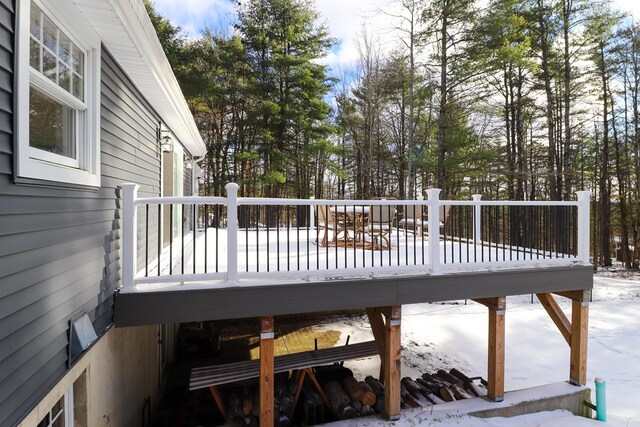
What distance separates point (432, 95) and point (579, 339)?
36.3 ft

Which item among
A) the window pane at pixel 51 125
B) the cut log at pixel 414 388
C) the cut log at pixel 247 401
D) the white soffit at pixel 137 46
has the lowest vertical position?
the cut log at pixel 414 388

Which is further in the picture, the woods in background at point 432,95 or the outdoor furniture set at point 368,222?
the woods in background at point 432,95

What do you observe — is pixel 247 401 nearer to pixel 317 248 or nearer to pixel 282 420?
pixel 282 420

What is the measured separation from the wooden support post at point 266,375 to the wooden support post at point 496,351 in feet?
9.63

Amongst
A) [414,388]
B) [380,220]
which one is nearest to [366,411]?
[414,388]

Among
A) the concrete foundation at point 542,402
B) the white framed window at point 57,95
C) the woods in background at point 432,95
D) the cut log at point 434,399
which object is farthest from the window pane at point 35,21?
the woods in background at point 432,95

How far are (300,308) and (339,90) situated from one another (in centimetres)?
1646

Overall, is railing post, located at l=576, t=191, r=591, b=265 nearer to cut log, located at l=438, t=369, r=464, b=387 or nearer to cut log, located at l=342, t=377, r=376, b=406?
cut log, located at l=438, t=369, r=464, b=387

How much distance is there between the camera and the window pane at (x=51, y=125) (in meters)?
2.09

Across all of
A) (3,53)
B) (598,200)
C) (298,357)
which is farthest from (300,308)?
(598,200)

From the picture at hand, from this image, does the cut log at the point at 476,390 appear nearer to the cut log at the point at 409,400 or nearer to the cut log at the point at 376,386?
the cut log at the point at 409,400

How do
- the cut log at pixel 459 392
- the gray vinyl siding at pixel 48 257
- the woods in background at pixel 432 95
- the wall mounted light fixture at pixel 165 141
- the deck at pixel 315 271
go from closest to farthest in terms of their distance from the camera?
the gray vinyl siding at pixel 48 257 → the deck at pixel 315 271 → the cut log at pixel 459 392 → the wall mounted light fixture at pixel 165 141 → the woods in background at pixel 432 95

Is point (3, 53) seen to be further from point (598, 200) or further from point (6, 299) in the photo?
point (598, 200)

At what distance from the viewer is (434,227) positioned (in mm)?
4176
